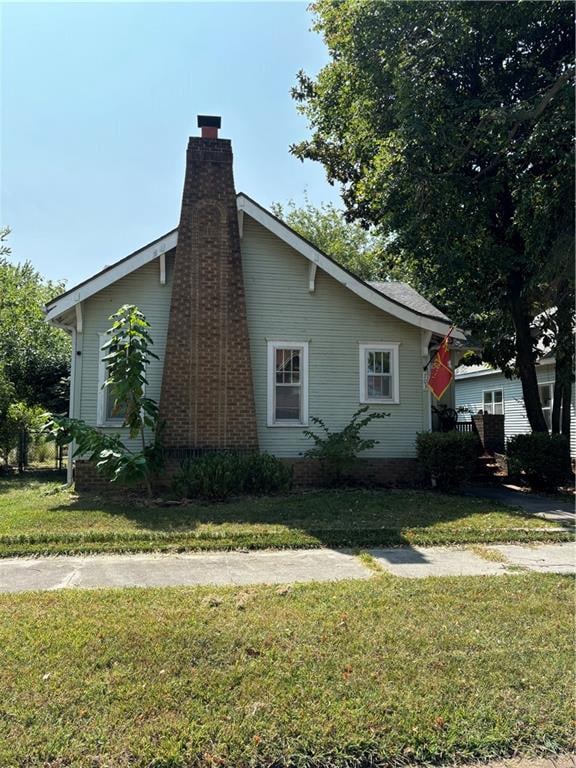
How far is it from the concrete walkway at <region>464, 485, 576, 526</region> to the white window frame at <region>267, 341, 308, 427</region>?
388 centimetres

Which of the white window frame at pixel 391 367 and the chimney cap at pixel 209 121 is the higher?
the chimney cap at pixel 209 121

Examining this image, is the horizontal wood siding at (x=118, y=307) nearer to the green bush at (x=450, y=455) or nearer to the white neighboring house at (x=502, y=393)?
the green bush at (x=450, y=455)

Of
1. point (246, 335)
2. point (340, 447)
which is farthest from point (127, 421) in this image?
point (340, 447)

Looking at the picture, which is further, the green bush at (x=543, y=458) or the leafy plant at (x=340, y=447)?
the green bush at (x=543, y=458)

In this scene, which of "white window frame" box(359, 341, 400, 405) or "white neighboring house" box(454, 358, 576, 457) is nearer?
"white window frame" box(359, 341, 400, 405)

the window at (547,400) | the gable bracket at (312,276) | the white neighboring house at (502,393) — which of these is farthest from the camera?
the window at (547,400)

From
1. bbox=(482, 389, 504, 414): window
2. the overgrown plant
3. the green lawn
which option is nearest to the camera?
the green lawn

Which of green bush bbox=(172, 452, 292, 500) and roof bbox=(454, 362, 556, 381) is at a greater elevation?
roof bbox=(454, 362, 556, 381)

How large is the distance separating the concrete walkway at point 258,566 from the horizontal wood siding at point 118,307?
5.95 metres

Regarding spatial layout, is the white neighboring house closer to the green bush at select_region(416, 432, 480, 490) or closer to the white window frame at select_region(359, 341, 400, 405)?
the white window frame at select_region(359, 341, 400, 405)

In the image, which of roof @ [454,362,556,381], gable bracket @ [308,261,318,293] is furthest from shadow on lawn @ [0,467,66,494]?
roof @ [454,362,556,381]

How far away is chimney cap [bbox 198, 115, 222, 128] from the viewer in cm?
1234

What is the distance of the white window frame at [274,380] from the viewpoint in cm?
1247

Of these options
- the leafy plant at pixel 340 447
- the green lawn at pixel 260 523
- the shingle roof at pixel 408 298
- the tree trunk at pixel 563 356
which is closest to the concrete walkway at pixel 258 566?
the green lawn at pixel 260 523
